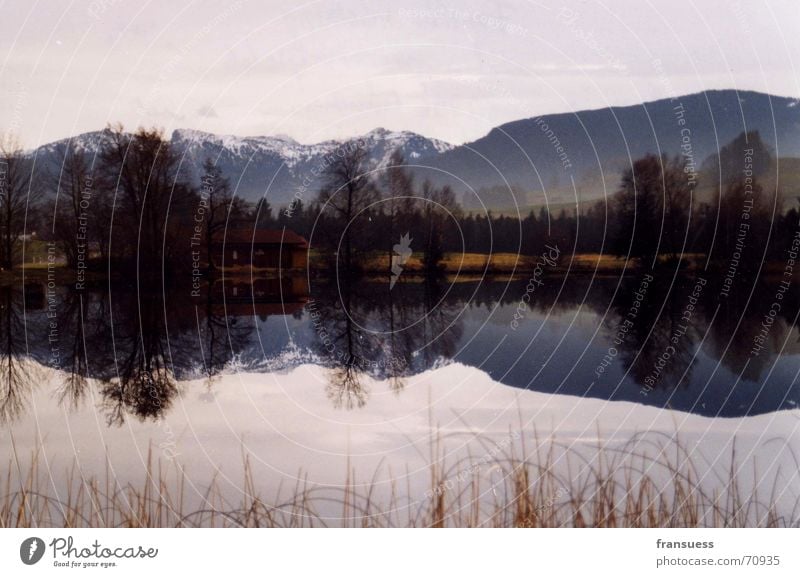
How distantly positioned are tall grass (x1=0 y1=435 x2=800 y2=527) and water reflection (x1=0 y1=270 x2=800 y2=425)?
62cm

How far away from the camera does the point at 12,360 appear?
8.50 m

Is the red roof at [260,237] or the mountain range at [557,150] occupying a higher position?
the mountain range at [557,150]

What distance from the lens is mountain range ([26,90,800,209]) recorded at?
28.0ft

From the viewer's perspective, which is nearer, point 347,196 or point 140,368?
point 140,368

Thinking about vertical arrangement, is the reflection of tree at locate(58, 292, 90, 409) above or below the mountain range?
below

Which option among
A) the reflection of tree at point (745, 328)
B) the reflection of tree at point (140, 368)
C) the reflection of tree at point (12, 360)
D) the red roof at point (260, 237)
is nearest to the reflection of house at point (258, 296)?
the red roof at point (260, 237)

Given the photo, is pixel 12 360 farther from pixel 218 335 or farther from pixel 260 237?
pixel 260 237

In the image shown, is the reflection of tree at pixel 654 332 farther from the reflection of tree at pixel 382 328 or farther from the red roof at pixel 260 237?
the red roof at pixel 260 237

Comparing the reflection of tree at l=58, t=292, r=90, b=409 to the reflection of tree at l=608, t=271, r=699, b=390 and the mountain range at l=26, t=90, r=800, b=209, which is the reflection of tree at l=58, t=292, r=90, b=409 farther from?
the reflection of tree at l=608, t=271, r=699, b=390

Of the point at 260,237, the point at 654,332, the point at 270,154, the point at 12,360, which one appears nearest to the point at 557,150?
the point at 654,332

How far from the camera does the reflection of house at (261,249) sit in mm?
8594

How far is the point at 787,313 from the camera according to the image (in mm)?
8945

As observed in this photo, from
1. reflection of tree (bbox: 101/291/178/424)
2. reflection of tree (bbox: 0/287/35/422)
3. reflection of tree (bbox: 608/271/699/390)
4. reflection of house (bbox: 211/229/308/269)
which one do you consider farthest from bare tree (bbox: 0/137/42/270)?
reflection of tree (bbox: 608/271/699/390)

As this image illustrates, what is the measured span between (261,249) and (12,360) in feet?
7.79
